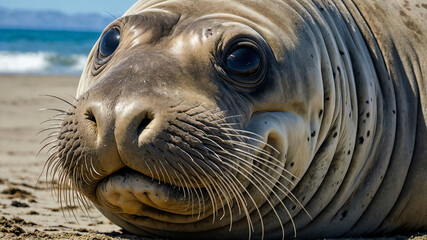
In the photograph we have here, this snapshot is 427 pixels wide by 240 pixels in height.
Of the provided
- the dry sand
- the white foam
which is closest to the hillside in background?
the white foam

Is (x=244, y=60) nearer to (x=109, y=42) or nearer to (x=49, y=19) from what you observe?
(x=109, y=42)

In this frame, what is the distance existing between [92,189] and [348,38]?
6.50ft

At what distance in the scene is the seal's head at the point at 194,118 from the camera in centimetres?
350

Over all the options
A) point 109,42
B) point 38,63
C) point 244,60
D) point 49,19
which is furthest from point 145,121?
point 49,19

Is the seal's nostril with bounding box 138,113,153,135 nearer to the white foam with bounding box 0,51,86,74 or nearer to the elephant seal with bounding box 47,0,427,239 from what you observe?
the elephant seal with bounding box 47,0,427,239

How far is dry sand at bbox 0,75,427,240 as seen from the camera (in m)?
4.37

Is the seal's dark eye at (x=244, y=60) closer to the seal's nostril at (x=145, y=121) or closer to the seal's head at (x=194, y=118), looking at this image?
the seal's head at (x=194, y=118)

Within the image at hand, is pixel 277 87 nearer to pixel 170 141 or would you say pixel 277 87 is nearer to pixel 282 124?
pixel 282 124

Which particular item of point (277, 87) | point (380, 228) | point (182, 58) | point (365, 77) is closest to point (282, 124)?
point (277, 87)

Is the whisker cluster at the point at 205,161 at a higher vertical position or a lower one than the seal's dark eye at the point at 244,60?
lower

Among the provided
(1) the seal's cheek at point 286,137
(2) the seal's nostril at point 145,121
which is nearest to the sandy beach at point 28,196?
(2) the seal's nostril at point 145,121

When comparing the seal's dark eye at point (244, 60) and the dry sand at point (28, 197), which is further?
the dry sand at point (28, 197)

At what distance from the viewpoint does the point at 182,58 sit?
386cm

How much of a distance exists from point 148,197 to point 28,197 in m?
2.72
